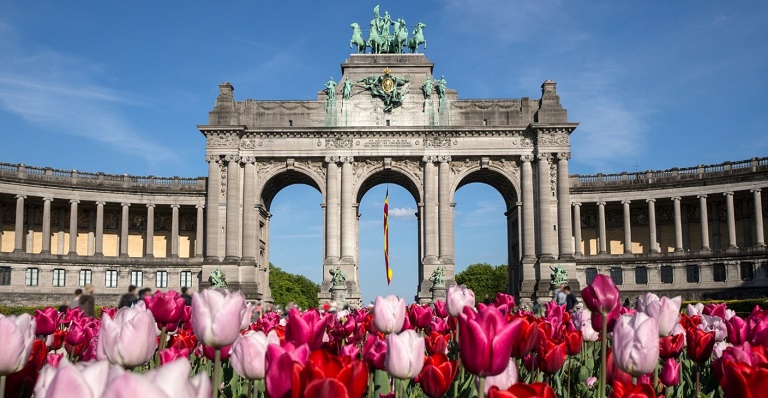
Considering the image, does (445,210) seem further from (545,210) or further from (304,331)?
(304,331)

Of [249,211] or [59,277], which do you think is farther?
[59,277]

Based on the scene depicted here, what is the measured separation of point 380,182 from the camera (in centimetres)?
7181

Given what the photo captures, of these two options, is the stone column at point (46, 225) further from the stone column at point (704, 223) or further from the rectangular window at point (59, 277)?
the stone column at point (704, 223)

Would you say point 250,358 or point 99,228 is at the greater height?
point 99,228

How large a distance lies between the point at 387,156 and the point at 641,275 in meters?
29.0

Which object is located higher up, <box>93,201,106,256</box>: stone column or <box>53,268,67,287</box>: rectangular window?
<box>93,201,106,256</box>: stone column

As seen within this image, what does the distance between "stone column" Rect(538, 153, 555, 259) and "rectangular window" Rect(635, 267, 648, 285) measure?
14.2m

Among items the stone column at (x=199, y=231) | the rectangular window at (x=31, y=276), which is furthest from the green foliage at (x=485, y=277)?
the rectangular window at (x=31, y=276)

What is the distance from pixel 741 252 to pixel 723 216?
6385mm

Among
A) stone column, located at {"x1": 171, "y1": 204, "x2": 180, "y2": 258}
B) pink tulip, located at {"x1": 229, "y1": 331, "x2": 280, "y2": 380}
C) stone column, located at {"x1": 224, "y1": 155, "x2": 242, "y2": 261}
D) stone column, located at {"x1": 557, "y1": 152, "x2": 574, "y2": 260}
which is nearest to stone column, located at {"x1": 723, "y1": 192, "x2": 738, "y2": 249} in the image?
stone column, located at {"x1": 557, "y1": 152, "x2": 574, "y2": 260}

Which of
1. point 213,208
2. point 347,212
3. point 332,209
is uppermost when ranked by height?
point 213,208

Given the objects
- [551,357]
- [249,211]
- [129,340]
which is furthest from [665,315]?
[249,211]

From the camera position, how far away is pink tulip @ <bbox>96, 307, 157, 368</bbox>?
450 cm

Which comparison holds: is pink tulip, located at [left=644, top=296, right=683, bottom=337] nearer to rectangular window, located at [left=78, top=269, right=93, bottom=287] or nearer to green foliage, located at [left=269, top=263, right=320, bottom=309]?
rectangular window, located at [left=78, top=269, right=93, bottom=287]
